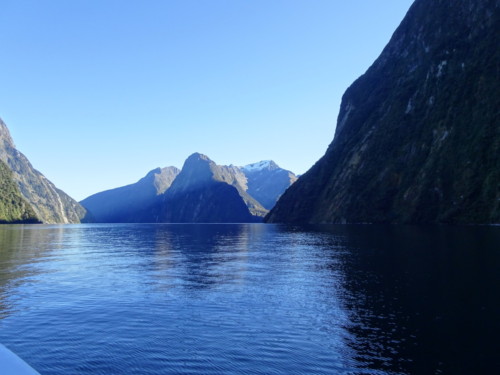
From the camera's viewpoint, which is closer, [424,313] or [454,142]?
[424,313]

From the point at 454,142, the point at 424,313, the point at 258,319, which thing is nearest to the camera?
the point at 258,319

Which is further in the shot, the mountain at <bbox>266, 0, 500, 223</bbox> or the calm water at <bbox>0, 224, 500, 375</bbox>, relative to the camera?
the mountain at <bbox>266, 0, 500, 223</bbox>

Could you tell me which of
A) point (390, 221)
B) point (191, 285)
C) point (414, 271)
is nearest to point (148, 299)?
point (191, 285)

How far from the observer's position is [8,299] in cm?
3002

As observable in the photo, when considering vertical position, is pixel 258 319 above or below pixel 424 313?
below

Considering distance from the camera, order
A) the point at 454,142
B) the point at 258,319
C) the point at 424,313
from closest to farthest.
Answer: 1. the point at 258,319
2. the point at 424,313
3. the point at 454,142

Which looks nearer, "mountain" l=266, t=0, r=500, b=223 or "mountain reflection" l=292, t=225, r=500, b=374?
"mountain reflection" l=292, t=225, r=500, b=374

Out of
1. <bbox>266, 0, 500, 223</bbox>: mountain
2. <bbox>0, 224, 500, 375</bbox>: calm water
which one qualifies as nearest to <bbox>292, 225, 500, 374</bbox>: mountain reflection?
<bbox>0, 224, 500, 375</bbox>: calm water

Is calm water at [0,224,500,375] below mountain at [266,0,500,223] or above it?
below

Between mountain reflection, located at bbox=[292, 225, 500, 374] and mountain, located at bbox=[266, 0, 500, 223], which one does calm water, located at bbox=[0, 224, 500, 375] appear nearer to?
mountain reflection, located at bbox=[292, 225, 500, 374]

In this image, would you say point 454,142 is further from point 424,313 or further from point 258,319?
point 258,319

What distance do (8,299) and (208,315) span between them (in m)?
16.5

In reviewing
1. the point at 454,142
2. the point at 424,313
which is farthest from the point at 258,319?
the point at 454,142

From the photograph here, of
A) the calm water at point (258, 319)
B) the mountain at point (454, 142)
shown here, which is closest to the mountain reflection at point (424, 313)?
the calm water at point (258, 319)
